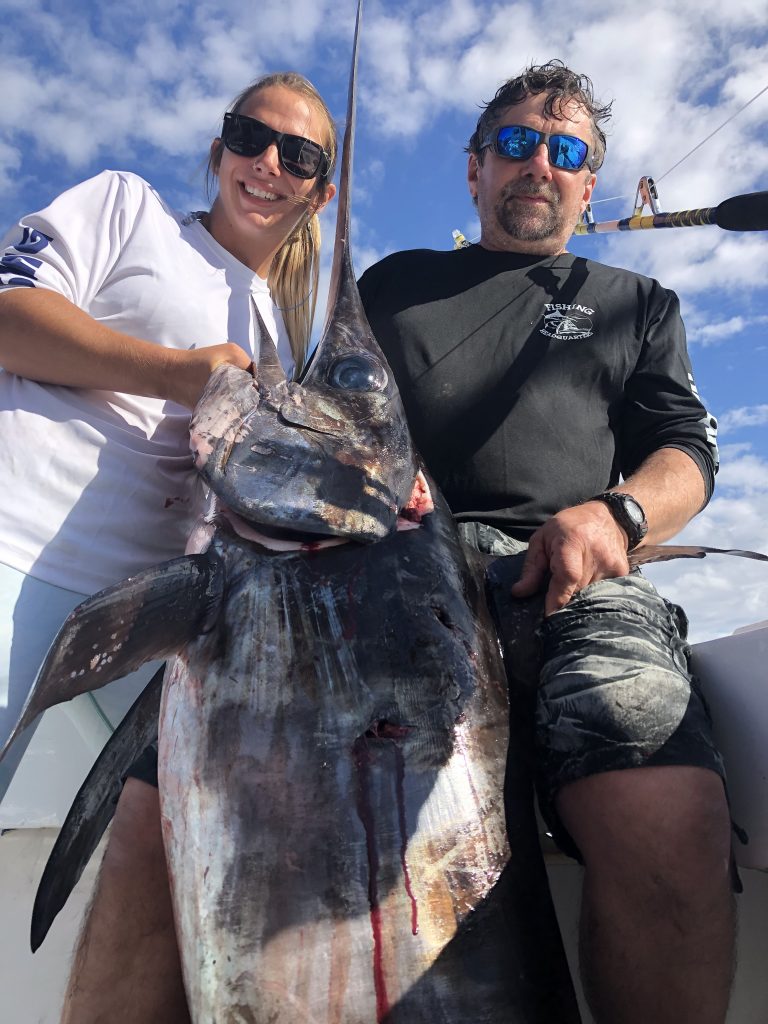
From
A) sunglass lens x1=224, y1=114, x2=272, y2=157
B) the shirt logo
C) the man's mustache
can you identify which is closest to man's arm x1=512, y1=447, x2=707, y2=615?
the shirt logo

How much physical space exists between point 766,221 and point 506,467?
1.37 meters

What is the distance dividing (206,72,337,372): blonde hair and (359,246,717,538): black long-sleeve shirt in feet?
0.79

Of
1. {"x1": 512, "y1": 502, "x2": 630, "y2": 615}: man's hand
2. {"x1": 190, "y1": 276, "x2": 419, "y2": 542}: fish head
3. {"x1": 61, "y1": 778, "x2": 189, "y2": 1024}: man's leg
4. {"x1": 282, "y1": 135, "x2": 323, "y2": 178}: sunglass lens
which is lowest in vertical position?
{"x1": 61, "y1": 778, "x2": 189, "y2": 1024}: man's leg

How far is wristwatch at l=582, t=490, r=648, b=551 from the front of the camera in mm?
1990

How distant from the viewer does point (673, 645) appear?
73.6 inches

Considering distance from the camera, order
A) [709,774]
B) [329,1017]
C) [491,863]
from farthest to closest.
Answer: [709,774] → [491,863] → [329,1017]

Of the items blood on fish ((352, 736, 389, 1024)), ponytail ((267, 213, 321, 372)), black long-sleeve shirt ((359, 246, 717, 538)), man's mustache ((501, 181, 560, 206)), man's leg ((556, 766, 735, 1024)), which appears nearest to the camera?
blood on fish ((352, 736, 389, 1024))

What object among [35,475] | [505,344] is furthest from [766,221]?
[35,475]

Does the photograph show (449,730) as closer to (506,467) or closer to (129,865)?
(129,865)

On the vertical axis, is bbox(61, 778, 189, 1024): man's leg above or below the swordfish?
below

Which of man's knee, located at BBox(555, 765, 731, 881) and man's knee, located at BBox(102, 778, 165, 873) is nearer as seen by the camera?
man's knee, located at BBox(555, 765, 731, 881)

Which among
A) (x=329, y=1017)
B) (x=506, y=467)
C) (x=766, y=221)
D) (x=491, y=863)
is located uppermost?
(x=766, y=221)

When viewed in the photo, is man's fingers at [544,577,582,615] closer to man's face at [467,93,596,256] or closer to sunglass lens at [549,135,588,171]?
man's face at [467,93,596,256]

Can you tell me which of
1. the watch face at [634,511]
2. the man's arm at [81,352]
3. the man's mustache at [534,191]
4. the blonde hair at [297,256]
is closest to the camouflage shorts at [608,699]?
the watch face at [634,511]
